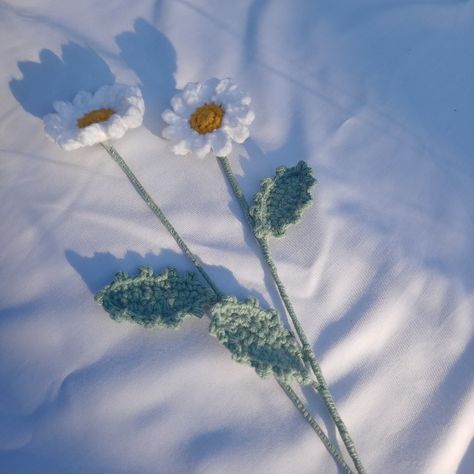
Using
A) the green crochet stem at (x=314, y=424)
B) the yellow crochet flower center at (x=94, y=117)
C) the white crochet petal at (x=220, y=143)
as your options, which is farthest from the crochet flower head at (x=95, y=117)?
the green crochet stem at (x=314, y=424)

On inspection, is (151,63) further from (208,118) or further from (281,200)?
(281,200)

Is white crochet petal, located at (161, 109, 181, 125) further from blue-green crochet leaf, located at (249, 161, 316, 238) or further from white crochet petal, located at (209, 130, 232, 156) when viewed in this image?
blue-green crochet leaf, located at (249, 161, 316, 238)

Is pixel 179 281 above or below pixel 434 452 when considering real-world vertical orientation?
above

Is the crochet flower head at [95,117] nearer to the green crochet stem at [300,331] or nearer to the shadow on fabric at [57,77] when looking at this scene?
the shadow on fabric at [57,77]

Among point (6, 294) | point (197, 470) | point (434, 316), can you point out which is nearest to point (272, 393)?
point (197, 470)

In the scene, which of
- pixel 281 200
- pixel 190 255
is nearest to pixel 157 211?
pixel 190 255

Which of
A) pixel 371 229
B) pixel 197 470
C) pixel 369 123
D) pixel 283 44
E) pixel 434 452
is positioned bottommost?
pixel 434 452

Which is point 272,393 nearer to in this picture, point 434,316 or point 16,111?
point 434,316

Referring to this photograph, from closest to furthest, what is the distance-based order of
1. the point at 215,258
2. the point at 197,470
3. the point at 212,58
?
the point at 197,470 < the point at 215,258 < the point at 212,58
